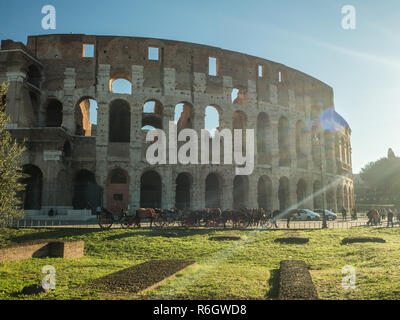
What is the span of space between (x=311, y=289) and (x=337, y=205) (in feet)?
118

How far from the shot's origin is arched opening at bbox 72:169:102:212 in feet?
79.9

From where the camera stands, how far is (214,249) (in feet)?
38.5

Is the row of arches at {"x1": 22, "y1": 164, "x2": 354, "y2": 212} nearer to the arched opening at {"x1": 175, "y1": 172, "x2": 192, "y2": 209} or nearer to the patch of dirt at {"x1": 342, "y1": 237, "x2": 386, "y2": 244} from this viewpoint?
the arched opening at {"x1": 175, "y1": 172, "x2": 192, "y2": 209}

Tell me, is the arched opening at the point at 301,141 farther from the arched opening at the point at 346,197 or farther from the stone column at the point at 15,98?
the stone column at the point at 15,98

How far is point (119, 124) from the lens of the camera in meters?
30.0

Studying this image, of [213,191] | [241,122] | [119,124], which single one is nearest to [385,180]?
[241,122]

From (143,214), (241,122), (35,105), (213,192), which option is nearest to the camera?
(143,214)

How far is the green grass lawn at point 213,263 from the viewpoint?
6090mm

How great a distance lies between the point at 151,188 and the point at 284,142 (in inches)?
548

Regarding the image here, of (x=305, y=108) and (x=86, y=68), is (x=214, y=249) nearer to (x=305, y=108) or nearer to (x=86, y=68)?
(x=86, y=68)

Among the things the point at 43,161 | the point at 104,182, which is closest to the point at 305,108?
the point at 104,182

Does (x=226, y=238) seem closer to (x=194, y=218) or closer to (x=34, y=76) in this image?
(x=194, y=218)

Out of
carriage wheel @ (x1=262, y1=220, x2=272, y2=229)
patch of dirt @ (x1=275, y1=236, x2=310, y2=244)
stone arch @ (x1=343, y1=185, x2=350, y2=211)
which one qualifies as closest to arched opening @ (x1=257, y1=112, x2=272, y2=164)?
carriage wheel @ (x1=262, y1=220, x2=272, y2=229)

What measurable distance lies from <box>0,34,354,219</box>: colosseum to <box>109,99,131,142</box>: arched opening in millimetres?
93
